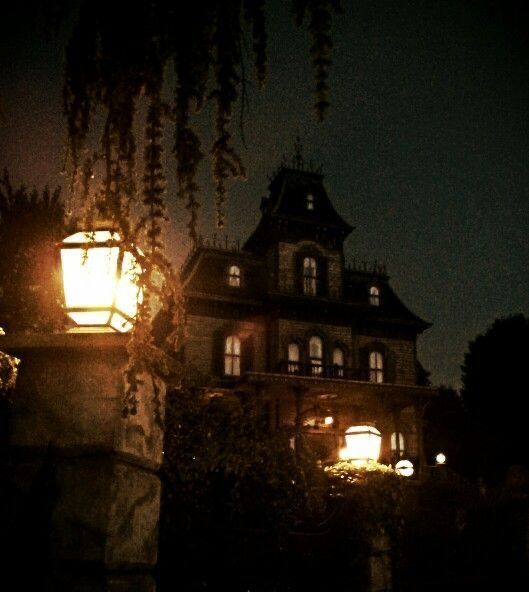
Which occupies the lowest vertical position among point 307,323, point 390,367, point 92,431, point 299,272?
point 92,431

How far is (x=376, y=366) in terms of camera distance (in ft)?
92.8

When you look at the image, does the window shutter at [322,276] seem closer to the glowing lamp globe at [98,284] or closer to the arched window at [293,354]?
the arched window at [293,354]

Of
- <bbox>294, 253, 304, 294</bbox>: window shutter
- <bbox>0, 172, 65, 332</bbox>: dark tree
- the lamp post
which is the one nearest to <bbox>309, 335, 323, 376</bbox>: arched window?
<bbox>294, 253, 304, 294</bbox>: window shutter

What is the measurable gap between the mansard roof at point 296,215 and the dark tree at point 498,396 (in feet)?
66.3

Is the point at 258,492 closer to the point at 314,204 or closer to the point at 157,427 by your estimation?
the point at 157,427

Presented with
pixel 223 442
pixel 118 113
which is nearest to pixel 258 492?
pixel 223 442

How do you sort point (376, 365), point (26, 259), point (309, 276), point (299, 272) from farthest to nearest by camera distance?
point (376, 365) < point (309, 276) < point (299, 272) < point (26, 259)

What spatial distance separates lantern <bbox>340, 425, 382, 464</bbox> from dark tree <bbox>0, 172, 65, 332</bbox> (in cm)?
492

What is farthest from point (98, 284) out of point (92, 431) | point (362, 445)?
point (362, 445)

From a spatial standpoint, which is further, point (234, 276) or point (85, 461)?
point (234, 276)

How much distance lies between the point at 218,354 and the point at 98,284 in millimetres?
22080

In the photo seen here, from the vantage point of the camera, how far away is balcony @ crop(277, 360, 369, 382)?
2490 centimetres

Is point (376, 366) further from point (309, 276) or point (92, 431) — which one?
point (92, 431)

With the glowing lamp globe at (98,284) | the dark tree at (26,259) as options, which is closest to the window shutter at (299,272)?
the dark tree at (26,259)
